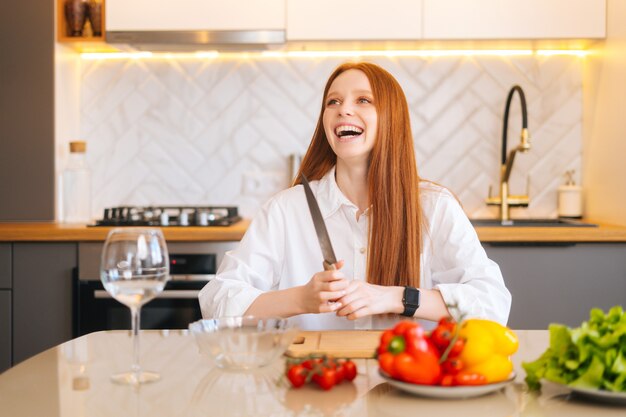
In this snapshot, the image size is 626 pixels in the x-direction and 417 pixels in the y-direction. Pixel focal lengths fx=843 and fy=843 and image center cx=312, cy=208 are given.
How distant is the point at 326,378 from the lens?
119 centimetres

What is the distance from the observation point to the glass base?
1245 millimetres

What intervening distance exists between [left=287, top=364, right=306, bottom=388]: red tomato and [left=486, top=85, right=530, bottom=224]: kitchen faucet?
235 cm

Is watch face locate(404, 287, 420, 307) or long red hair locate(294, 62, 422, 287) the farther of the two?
long red hair locate(294, 62, 422, 287)

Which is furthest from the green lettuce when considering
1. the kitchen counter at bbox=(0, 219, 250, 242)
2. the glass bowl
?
the kitchen counter at bbox=(0, 219, 250, 242)

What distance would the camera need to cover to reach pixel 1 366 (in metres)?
3.14

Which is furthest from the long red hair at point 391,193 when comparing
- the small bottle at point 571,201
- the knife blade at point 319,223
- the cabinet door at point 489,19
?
the small bottle at point 571,201

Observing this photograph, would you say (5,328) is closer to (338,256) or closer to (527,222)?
(338,256)

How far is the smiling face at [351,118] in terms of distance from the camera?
207cm

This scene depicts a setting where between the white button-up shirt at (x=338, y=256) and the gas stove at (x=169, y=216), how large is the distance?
3.47 feet

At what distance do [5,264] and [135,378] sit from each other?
6.79 ft

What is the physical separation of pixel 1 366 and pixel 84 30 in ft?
4.72

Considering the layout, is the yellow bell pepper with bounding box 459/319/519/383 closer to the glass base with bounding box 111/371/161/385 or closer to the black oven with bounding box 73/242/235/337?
the glass base with bounding box 111/371/161/385

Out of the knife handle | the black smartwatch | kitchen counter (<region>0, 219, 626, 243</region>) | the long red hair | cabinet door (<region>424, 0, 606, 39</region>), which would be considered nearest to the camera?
the knife handle

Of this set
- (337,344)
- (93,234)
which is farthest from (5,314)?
(337,344)
